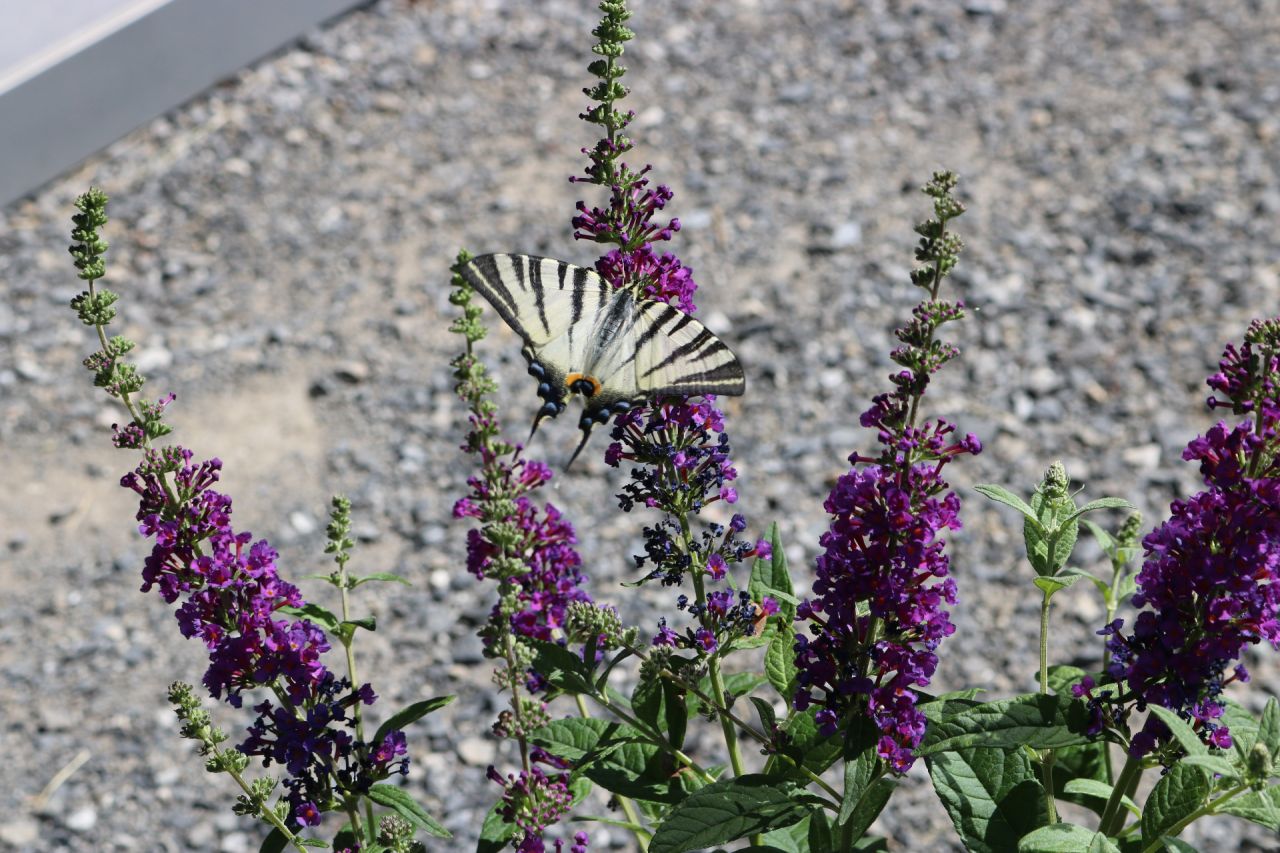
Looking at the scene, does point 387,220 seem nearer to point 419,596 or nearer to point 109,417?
point 109,417

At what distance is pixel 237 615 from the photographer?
1.87 m

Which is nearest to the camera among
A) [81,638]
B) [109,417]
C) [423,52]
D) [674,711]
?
[674,711]

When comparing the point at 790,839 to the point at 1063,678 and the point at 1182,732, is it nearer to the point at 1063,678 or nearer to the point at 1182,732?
the point at 1063,678

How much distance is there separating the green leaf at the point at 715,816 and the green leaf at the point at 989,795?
27 cm

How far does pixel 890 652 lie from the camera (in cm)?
178

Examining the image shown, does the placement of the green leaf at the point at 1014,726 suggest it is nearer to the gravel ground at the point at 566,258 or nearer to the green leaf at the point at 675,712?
the green leaf at the point at 675,712

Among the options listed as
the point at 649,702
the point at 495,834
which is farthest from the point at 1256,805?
the point at 495,834

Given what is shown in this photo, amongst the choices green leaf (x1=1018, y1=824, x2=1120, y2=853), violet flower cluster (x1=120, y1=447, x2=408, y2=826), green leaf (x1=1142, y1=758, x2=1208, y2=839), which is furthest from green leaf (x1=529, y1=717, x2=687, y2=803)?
green leaf (x1=1142, y1=758, x2=1208, y2=839)

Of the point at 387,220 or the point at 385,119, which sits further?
the point at 385,119

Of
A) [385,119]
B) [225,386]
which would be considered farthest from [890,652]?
[385,119]

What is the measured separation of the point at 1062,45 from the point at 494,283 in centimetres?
549

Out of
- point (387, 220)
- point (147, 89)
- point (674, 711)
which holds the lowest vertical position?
point (674, 711)

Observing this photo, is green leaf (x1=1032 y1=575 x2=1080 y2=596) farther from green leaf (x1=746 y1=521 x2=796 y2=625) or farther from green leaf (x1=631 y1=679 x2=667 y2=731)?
green leaf (x1=631 y1=679 x2=667 y2=731)

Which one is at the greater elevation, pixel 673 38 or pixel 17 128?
pixel 673 38
